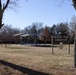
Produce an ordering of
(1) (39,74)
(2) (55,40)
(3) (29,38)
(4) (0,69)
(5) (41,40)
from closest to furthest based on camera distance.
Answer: (1) (39,74)
(4) (0,69)
(2) (55,40)
(3) (29,38)
(5) (41,40)

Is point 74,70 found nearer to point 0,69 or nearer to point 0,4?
point 0,69

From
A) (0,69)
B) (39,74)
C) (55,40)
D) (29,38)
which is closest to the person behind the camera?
(39,74)

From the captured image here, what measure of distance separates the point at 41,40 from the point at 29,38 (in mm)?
16757

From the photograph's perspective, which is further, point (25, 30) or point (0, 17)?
point (25, 30)

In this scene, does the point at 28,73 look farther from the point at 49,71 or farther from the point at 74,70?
the point at 74,70

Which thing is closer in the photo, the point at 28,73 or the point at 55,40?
the point at 28,73

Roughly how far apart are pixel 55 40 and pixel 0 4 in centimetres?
1294

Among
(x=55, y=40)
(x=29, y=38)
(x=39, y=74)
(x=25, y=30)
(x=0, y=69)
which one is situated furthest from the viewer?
(x=25, y=30)

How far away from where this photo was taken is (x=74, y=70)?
13.4 m

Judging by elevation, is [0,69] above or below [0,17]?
below

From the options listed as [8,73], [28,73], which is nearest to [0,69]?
[8,73]

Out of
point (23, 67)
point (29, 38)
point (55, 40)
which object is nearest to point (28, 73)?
point (23, 67)

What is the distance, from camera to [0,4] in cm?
1550

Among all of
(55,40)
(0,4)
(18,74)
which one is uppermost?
(0,4)
